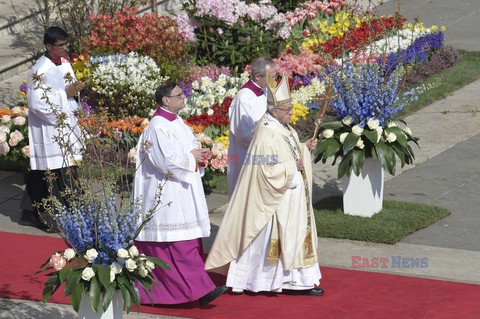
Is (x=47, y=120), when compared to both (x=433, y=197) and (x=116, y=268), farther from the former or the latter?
(x=433, y=197)

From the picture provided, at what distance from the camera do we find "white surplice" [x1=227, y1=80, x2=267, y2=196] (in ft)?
35.3

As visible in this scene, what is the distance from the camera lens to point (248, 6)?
55.5 ft

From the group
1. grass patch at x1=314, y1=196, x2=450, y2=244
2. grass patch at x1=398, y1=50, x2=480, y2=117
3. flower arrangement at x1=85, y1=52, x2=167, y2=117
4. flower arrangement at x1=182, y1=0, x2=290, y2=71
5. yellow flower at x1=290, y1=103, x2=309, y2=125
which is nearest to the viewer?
grass patch at x1=314, y1=196, x2=450, y2=244

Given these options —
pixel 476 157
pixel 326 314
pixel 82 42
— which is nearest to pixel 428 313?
pixel 326 314

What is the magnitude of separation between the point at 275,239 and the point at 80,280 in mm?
2149

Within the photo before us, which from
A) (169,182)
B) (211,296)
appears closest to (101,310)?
(211,296)

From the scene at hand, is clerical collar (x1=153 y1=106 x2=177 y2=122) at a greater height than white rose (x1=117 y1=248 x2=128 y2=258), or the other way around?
clerical collar (x1=153 y1=106 x2=177 y2=122)

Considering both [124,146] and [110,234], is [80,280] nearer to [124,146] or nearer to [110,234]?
[110,234]

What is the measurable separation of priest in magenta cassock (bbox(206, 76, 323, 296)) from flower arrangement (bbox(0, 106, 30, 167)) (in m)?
3.54

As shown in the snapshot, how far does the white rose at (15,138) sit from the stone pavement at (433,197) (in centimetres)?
63

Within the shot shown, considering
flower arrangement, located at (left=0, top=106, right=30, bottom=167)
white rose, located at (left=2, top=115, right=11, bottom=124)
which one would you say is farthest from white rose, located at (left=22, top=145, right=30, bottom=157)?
white rose, located at (left=2, top=115, right=11, bottom=124)

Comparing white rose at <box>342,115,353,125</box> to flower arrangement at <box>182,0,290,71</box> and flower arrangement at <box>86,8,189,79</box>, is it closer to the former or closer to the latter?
flower arrangement at <box>86,8,189,79</box>

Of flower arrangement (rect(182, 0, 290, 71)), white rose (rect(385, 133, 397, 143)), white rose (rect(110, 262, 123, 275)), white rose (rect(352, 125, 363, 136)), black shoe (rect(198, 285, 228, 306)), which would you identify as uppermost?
flower arrangement (rect(182, 0, 290, 71))

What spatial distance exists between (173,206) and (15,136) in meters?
3.65
